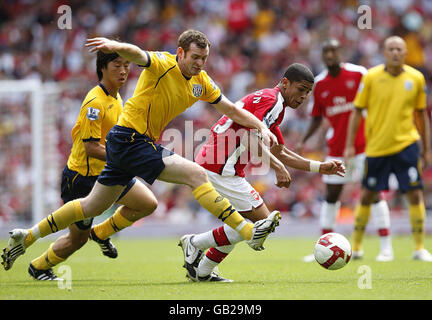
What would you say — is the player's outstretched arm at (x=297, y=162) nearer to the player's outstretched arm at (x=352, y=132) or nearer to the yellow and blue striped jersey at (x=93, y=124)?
the yellow and blue striped jersey at (x=93, y=124)

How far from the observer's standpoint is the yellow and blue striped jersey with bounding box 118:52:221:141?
5684mm

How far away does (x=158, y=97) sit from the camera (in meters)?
5.72

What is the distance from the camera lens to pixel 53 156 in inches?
555

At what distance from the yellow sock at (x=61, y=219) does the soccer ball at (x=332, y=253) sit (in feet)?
7.00

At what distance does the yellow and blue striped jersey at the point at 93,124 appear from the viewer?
646 centimetres

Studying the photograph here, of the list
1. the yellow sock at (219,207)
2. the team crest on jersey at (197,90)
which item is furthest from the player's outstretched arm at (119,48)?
the yellow sock at (219,207)

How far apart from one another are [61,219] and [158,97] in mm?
1444

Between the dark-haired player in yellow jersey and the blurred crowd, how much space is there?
7970 mm

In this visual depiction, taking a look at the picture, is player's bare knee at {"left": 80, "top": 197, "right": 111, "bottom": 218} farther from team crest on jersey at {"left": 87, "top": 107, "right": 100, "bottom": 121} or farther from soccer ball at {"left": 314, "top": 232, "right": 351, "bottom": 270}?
soccer ball at {"left": 314, "top": 232, "right": 351, "bottom": 270}

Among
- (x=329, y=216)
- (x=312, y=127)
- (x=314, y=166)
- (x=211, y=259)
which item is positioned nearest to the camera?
(x=314, y=166)

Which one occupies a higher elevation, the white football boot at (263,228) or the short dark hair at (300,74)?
the short dark hair at (300,74)

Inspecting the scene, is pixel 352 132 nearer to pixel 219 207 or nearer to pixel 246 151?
pixel 246 151

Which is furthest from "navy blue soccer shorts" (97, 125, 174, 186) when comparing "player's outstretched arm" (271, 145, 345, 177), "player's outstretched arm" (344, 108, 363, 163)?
"player's outstretched arm" (344, 108, 363, 163)

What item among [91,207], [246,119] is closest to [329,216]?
[246,119]
